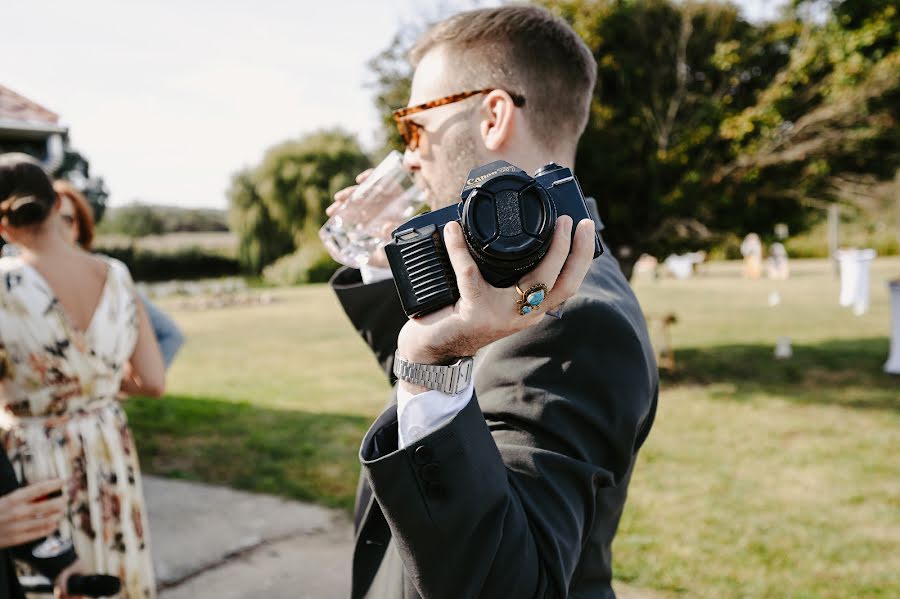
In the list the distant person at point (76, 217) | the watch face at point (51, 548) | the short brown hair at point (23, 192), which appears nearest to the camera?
the watch face at point (51, 548)

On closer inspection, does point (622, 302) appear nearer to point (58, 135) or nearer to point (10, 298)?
point (10, 298)

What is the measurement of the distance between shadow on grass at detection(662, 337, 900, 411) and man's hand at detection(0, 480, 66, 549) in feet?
28.8

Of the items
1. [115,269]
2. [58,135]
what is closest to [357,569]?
[115,269]

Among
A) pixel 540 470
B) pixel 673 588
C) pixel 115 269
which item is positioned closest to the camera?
pixel 540 470

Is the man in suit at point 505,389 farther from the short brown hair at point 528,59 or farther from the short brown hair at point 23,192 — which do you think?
the short brown hair at point 23,192

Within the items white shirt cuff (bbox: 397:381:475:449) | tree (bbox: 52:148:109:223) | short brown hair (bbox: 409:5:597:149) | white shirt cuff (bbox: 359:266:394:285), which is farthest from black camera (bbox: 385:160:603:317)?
tree (bbox: 52:148:109:223)

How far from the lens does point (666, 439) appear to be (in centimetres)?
748

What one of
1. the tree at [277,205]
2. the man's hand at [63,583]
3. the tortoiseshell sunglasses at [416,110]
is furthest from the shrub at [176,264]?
the tortoiseshell sunglasses at [416,110]

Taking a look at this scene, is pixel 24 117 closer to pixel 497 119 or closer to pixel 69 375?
pixel 69 375

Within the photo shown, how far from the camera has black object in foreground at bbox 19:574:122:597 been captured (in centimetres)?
226

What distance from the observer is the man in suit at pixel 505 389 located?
102 cm

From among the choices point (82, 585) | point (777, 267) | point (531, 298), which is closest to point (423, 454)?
point (531, 298)

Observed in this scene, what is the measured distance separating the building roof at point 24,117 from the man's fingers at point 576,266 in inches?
166

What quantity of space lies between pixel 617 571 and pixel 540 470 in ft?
12.2
